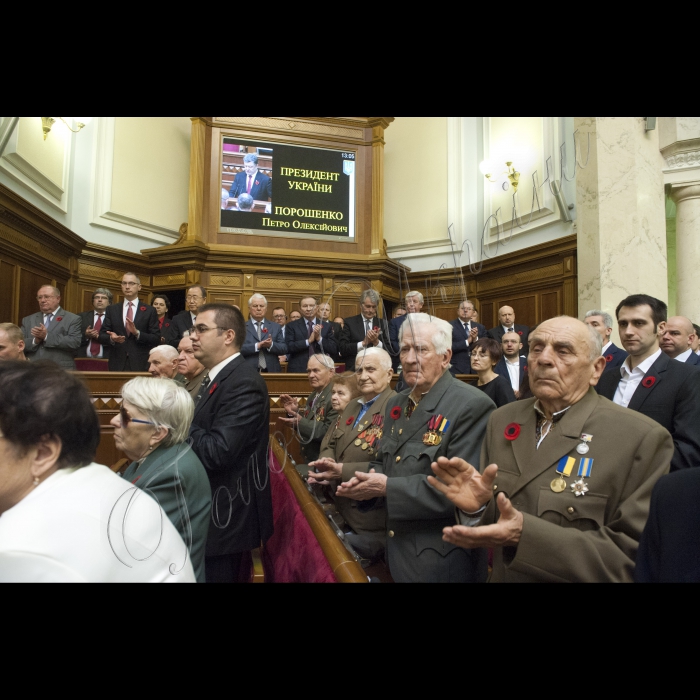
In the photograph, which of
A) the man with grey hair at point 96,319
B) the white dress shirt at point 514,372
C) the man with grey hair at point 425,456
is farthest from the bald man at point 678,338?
the man with grey hair at point 96,319

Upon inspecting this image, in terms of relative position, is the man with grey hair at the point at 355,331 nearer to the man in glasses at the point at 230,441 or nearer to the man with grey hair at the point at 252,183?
the man in glasses at the point at 230,441

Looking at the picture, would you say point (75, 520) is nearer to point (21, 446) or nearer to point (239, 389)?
point (21, 446)

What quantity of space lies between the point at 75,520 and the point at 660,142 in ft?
21.7

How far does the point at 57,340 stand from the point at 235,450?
3.54 m

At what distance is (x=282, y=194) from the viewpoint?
8.93m

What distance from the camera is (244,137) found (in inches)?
357

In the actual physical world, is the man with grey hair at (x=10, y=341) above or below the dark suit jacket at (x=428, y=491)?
above

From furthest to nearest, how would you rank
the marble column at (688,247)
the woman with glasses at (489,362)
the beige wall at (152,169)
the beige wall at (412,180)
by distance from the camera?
1. the beige wall at (412,180)
2. the beige wall at (152,169)
3. the marble column at (688,247)
4. the woman with glasses at (489,362)

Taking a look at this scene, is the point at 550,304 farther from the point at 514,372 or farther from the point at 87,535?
the point at 87,535

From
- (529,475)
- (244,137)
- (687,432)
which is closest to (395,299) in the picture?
(244,137)

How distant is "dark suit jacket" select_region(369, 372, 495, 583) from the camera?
196 cm

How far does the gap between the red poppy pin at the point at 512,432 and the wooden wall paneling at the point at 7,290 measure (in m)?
6.31

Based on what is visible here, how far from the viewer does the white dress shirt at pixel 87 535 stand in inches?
42.6

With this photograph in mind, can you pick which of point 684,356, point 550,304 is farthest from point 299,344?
point 550,304
